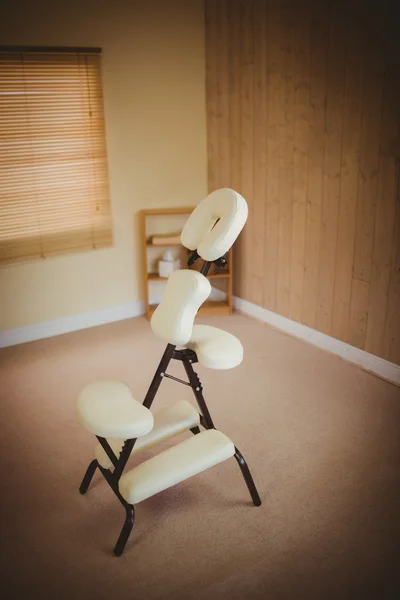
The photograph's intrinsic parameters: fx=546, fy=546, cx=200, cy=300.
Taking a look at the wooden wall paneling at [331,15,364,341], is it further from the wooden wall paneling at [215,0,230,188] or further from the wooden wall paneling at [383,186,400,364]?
the wooden wall paneling at [215,0,230,188]

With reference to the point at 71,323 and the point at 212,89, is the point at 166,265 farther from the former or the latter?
the point at 212,89

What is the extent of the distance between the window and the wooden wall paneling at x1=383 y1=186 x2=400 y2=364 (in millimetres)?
2006

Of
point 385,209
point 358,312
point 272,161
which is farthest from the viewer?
point 272,161

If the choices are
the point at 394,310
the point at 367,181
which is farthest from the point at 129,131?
the point at 394,310

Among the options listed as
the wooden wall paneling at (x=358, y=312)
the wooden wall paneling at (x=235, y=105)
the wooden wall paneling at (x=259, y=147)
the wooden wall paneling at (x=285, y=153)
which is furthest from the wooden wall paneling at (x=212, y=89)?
the wooden wall paneling at (x=358, y=312)

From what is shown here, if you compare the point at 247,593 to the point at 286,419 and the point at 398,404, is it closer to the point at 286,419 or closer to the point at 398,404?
the point at 286,419

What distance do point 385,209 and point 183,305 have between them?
1.45 m

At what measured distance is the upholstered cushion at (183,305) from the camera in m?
2.11

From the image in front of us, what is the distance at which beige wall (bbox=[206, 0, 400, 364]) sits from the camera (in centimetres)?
292

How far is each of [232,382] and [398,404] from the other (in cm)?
92

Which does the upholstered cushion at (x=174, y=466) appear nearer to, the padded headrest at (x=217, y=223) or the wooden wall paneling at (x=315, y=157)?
the padded headrest at (x=217, y=223)

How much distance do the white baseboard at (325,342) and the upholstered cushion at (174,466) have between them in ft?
4.48

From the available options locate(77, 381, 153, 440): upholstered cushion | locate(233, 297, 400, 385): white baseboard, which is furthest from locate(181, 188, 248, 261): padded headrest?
locate(233, 297, 400, 385): white baseboard

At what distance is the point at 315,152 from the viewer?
3.32 metres
